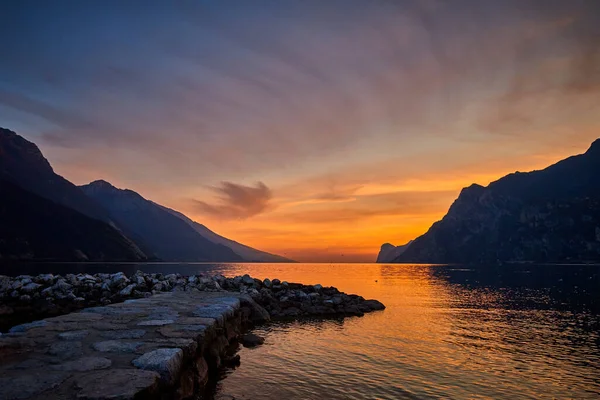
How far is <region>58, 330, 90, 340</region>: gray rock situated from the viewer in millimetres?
8859

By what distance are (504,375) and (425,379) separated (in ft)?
13.3

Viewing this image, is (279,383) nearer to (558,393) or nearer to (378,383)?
(378,383)

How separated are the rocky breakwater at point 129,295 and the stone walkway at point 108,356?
56.6 ft

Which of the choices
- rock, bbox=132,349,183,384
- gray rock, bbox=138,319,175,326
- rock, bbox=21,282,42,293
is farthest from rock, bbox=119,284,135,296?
Answer: rock, bbox=132,349,183,384

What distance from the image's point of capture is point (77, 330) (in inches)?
381

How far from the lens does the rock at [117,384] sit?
569 centimetres

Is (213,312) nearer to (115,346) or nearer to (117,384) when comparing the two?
(115,346)

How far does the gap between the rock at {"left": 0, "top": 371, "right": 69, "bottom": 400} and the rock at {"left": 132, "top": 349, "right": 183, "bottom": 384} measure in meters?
1.37

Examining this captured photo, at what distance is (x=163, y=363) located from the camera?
7.37 m

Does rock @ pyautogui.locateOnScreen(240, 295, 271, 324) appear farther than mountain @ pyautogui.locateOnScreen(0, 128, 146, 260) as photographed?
No

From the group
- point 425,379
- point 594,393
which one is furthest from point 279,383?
point 594,393

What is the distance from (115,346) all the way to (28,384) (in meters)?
2.43

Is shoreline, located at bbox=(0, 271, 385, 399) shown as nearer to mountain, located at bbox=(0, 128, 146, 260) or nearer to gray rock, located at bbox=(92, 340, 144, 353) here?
gray rock, located at bbox=(92, 340, 144, 353)

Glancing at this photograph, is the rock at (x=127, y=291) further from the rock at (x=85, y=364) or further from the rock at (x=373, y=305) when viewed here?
the rock at (x=85, y=364)
